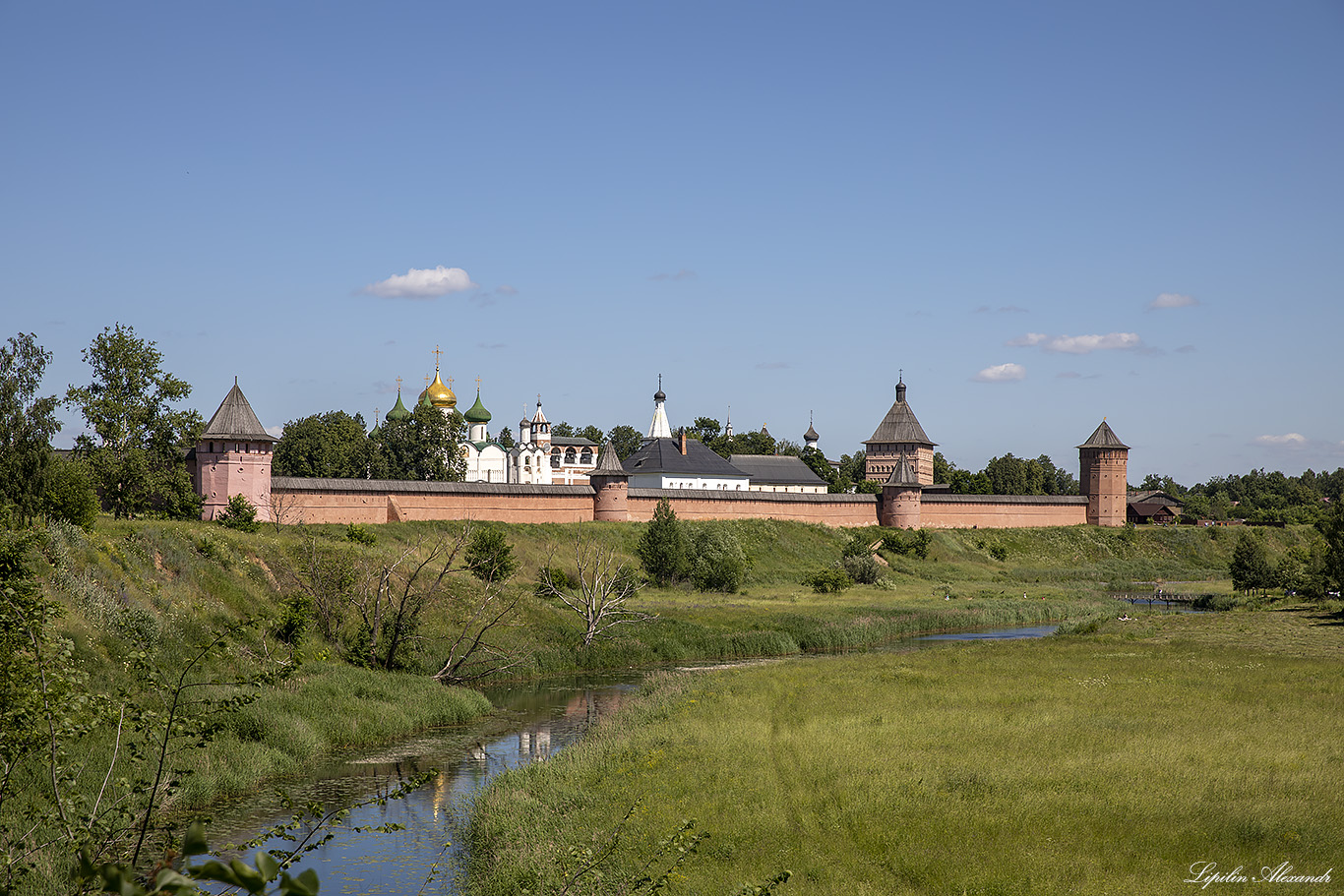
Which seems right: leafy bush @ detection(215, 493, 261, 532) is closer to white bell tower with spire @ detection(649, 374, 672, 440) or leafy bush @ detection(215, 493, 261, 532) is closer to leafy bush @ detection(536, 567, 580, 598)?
leafy bush @ detection(536, 567, 580, 598)

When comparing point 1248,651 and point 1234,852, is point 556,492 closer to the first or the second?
point 1248,651

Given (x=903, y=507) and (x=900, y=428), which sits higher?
(x=900, y=428)

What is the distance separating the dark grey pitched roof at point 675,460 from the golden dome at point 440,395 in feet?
42.1

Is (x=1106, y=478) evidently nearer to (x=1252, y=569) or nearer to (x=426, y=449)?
(x=1252, y=569)

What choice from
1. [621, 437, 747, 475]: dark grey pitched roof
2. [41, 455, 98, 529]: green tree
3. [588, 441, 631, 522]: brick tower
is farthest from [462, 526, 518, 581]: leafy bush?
[621, 437, 747, 475]: dark grey pitched roof

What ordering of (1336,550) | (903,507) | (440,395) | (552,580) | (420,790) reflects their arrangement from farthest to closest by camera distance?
(440,395) → (903,507) → (552,580) → (1336,550) → (420,790)

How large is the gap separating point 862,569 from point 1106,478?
23806mm

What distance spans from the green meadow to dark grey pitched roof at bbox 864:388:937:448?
5236cm

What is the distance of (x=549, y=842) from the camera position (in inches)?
429

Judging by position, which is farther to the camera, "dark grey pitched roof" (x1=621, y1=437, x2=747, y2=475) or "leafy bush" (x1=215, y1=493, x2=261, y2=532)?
"dark grey pitched roof" (x1=621, y1=437, x2=747, y2=475)

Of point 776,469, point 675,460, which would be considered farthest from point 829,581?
point 776,469

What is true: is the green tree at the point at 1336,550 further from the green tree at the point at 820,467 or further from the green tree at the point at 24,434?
the green tree at the point at 820,467

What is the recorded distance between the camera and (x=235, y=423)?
33406 millimetres

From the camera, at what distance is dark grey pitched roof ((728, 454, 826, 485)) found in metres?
71.0
